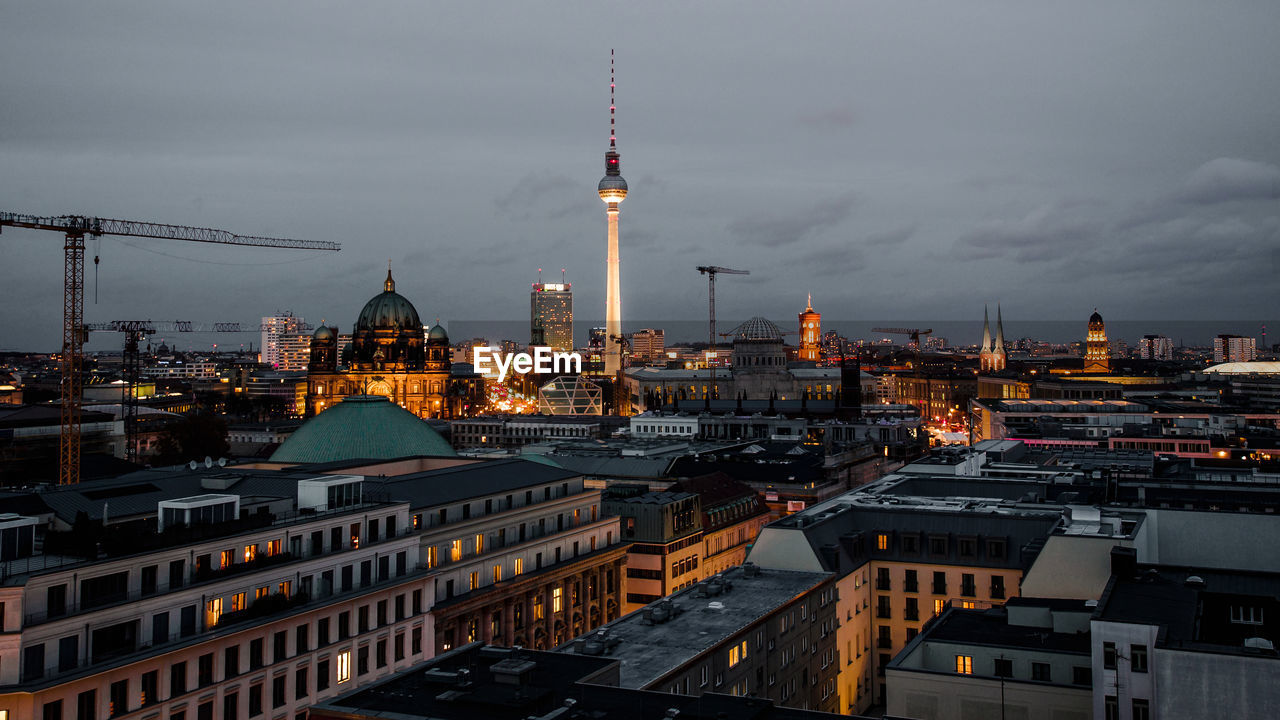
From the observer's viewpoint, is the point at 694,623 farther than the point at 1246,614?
Yes

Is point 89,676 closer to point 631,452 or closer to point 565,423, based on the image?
point 631,452

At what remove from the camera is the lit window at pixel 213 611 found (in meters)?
44.2

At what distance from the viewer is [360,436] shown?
79.8m

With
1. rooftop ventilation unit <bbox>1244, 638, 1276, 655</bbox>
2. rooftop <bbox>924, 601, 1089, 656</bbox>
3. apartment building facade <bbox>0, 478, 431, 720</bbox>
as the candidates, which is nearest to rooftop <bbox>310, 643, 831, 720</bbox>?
apartment building facade <bbox>0, 478, 431, 720</bbox>

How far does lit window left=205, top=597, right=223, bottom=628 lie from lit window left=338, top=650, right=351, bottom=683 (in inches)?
287

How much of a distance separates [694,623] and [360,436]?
38.6 m

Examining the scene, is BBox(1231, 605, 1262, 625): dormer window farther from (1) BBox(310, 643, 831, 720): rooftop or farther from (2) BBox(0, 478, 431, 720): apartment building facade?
(2) BBox(0, 478, 431, 720): apartment building facade

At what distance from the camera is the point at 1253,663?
32406mm

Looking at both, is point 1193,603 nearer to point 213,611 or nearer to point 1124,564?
point 1124,564

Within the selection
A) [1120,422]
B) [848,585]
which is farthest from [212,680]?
[1120,422]

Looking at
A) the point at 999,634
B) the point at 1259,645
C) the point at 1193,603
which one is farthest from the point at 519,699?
the point at 1193,603

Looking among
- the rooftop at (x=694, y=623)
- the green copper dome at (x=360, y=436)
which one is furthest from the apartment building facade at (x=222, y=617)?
the green copper dome at (x=360, y=436)

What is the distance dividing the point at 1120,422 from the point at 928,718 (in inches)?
5304

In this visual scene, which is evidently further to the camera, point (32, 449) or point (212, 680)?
point (32, 449)
